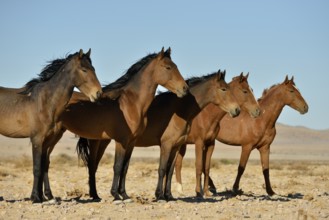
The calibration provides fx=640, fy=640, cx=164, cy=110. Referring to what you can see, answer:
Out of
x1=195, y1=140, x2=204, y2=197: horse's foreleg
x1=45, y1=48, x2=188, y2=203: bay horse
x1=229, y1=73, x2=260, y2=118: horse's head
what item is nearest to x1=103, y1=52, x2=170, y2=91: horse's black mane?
x1=45, y1=48, x2=188, y2=203: bay horse

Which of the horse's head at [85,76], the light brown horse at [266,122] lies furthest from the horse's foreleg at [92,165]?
the light brown horse at [266,122]

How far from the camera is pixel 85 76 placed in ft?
42.2

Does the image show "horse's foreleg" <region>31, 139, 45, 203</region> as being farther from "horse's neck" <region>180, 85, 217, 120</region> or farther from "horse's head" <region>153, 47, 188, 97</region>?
"horse's neck" <region>180, 85, 217, 120</region>

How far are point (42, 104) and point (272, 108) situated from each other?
24.0ft

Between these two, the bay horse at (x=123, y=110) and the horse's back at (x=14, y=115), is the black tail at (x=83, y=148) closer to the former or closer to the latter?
the bay horse at (x=123, y=110)

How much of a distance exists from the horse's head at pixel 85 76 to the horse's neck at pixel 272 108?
634 centimetres

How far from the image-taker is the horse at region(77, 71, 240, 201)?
14156 mm

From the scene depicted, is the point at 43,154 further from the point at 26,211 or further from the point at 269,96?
the point at 269,96

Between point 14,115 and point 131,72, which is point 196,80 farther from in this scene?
point 14,115

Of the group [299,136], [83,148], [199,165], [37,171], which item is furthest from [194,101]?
[299,136]

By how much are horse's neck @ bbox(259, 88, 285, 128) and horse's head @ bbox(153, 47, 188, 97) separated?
4.45 metres

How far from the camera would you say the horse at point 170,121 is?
14156mm

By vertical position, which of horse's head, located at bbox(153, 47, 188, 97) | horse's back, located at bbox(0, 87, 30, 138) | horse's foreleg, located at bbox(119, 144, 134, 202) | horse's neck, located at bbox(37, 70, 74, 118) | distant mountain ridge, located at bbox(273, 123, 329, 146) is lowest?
horse's foreleg, located at bbox(119, 144, 134, 202)

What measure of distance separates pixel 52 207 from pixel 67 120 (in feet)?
8.18
